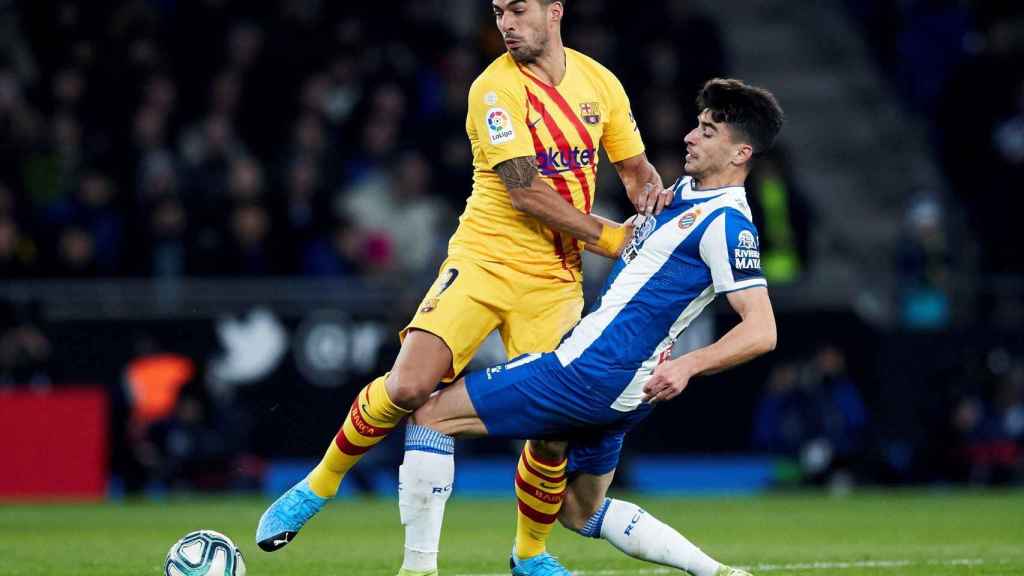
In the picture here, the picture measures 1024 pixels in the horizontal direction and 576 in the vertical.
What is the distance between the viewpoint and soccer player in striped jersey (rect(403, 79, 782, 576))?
6836 millimetres

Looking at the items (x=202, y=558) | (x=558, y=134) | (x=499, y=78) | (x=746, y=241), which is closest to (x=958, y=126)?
(x=558, y=134)

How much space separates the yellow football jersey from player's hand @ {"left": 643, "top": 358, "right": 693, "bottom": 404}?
44.2 inches

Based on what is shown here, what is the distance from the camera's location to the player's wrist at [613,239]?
7.35 metres

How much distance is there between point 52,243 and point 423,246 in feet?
11.1

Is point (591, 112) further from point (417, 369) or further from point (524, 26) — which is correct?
point (417, 369)

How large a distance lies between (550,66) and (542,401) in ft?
5.26

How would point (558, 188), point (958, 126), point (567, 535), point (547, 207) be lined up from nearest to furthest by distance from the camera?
1. point (547, 207)
2. point (558, 188)
3. point (567, 535)
4. point (958, 126)

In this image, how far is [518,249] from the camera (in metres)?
7.50

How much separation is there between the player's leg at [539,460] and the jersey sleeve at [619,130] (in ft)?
2.27

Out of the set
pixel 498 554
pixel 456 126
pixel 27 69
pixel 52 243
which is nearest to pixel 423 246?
pixel 456 126

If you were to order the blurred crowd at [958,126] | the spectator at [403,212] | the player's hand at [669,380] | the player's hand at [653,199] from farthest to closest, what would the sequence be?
the blurred crowd at [958,126] → the spectator at [403,212] → the player's hand at [653,199] → the player's hand at [669,380]

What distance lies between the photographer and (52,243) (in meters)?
15.5

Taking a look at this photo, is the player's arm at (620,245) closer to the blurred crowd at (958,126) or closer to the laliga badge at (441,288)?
the laliga badge at (441,288)

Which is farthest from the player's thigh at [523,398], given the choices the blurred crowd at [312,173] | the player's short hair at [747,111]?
the blurred crowd at [312,173]
